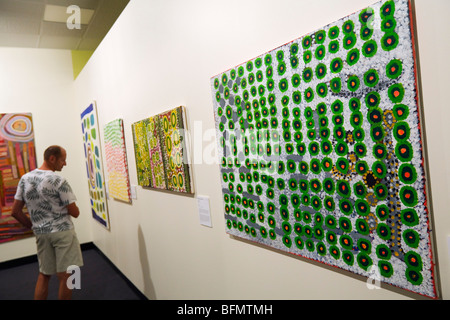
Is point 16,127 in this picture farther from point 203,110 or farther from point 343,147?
point 343,147

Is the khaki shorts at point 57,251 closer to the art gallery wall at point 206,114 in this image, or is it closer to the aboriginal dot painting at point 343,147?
the art gallery wall at point 206,114

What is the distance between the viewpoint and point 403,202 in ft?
2.83

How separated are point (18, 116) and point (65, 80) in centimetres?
88

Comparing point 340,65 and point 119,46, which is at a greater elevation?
point 119,46

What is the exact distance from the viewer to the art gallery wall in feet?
2.67

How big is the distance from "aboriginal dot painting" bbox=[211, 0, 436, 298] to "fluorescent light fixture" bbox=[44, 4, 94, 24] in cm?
319

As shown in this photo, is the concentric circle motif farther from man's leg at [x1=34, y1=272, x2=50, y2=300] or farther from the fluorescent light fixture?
man's leg at [x1=34, y1=272, x2=50, y2=300]

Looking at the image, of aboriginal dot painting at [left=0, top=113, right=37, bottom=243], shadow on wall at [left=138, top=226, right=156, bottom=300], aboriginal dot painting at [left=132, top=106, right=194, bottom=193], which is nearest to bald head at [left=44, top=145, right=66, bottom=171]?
aboriginal dot painting at [left=132, top=106, right=194, bottom=193]

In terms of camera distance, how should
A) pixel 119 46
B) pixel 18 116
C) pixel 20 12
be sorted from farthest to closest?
pixel 18 116
pixel 20 12
pixel 119 46

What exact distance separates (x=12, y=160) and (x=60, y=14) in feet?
7.28

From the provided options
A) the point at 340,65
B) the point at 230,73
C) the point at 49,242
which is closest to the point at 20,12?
the point at 49,242

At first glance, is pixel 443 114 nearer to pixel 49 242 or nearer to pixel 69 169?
pixel 49 242

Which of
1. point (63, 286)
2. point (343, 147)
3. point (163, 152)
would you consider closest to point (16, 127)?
point (63, 286)

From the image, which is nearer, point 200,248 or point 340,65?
point 340,65
